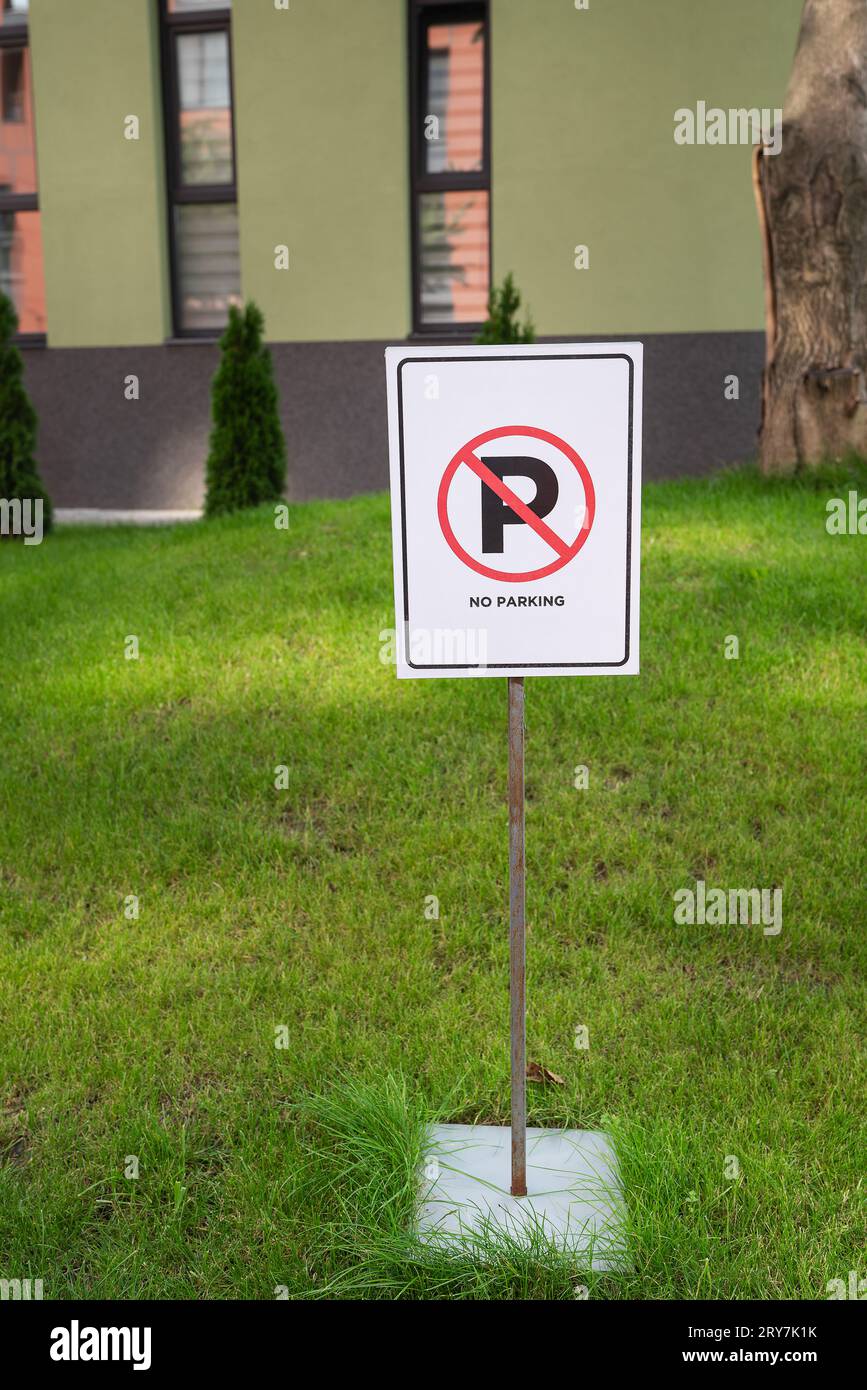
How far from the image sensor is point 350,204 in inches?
522

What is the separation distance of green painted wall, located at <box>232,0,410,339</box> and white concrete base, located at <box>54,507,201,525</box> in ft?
7.28

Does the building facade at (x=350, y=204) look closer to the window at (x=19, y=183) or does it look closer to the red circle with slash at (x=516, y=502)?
the window at (x=19, y=183)

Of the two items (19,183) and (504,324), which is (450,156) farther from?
(19,183)

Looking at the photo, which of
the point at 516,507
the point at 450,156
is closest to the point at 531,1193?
the point at 516,507

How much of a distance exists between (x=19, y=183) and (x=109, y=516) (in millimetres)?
3950

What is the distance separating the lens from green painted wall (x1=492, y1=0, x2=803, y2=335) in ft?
40.2

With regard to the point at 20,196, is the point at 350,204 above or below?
below

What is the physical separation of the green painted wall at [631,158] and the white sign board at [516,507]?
10.8 meters

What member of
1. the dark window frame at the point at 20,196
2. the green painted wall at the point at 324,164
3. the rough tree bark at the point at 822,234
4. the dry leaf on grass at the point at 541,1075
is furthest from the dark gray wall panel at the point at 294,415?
the dry leaf on grass at the point at 541,1075

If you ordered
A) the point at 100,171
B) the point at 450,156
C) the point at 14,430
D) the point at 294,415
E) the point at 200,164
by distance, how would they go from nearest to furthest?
the point at 14,430 < the point at 450,156 < the point at 294,415 < the point at 100,171 < the point at 200,164

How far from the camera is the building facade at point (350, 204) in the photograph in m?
12.5
